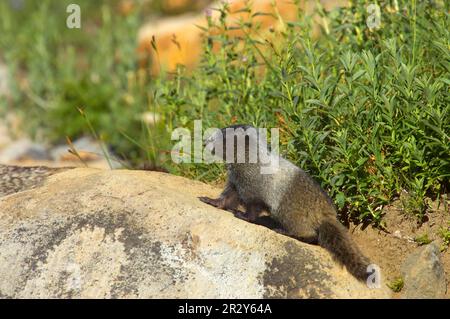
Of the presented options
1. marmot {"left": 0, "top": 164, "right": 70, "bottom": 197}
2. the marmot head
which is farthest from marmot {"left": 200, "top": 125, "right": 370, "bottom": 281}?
marmot {"left": 0, "top": 164, "right": 70, "bottom": 197}

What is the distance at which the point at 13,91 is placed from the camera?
11.3 m

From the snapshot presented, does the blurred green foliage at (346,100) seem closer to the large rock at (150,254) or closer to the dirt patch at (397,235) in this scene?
the dirt patch at (397,235)

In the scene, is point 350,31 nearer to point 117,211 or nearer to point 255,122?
point 255,122

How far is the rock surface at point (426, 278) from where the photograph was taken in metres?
4.39

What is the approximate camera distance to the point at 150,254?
445 centimetres

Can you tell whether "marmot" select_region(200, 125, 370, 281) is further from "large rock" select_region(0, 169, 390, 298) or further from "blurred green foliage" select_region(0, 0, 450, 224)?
"blurred green foliage" select_region(0, 0, 450, 224)

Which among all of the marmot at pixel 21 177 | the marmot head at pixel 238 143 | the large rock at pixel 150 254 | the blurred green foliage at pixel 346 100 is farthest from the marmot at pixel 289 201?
the marmot at pixel 21 177

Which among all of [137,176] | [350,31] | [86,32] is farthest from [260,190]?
[86,32]

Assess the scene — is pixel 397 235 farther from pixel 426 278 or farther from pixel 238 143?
pixel 238 143

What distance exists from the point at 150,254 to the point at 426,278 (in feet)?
5.26

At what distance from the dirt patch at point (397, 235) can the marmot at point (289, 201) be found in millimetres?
303

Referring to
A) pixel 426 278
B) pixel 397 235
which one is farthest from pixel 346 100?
pixel 426 278

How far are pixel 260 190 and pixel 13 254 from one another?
1.57 meters

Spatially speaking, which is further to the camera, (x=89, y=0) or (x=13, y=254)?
(x=89, y=0)
